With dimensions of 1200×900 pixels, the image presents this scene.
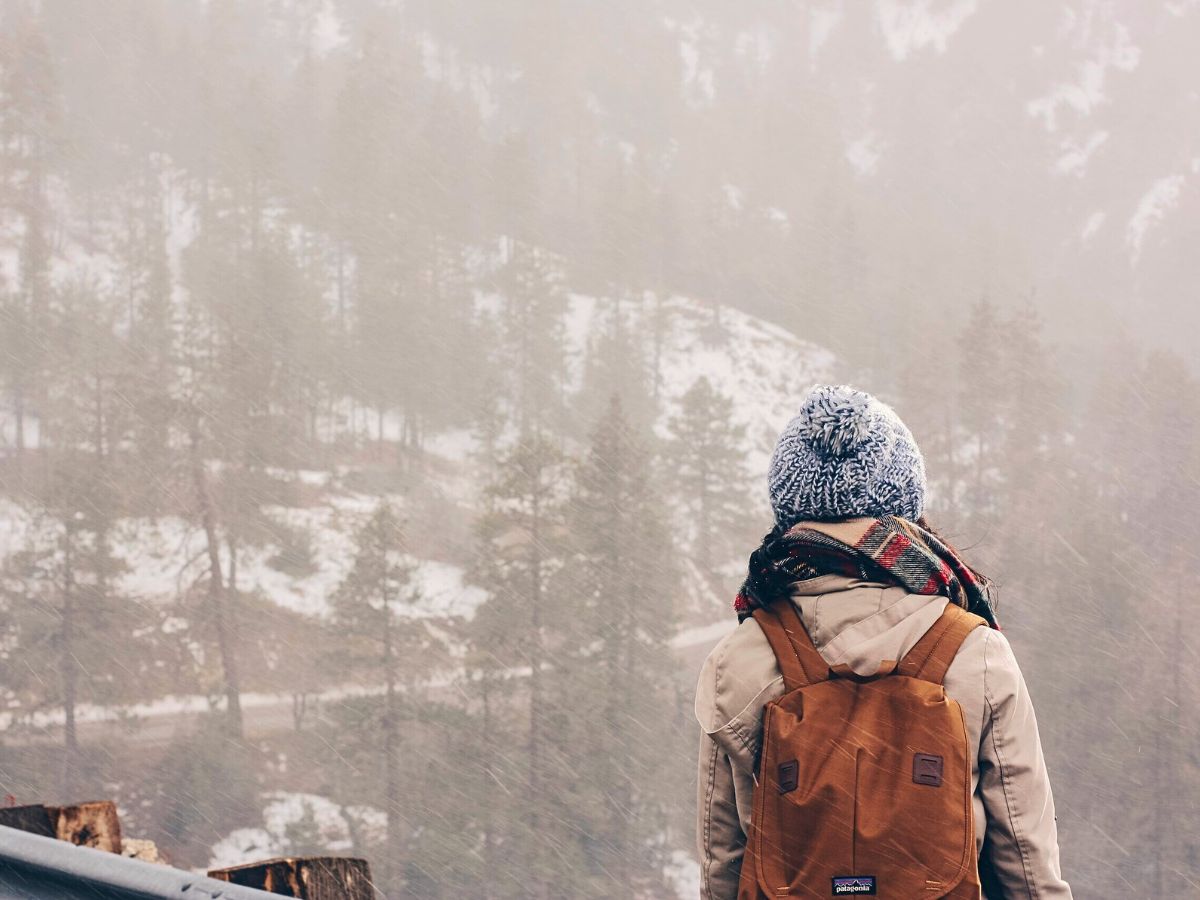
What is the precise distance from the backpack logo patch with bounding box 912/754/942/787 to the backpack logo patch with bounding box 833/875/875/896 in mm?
169

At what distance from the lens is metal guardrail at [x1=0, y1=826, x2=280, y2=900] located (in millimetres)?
1364

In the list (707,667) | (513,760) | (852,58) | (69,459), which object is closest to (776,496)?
(707,667)

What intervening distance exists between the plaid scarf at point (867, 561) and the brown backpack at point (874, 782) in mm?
81

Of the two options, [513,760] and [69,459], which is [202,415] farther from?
[513,760]

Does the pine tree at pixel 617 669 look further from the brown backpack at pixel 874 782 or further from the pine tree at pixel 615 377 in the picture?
the brown backpack at pixel 874 782

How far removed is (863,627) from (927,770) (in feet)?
0.75

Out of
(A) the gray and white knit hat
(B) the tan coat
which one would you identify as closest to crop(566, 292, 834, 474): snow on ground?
(A) the gray and white knit hat

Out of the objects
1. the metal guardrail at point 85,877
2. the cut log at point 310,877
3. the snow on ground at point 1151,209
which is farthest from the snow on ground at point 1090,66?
the metal guardrail at point 85,877

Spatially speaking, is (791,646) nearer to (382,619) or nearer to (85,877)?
(85,877)

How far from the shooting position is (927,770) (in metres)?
1.58

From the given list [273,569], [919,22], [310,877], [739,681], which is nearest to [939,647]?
[739,681]

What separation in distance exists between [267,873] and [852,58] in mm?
106760

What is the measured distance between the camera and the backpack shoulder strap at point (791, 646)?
1645 millimetres

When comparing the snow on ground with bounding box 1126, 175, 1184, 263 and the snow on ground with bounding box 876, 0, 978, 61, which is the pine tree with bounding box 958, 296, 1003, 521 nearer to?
the snow on ground with bounding box 1126, 175, 1184, 263
